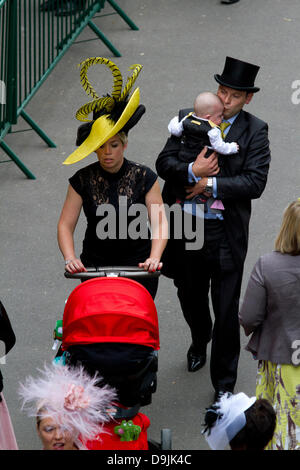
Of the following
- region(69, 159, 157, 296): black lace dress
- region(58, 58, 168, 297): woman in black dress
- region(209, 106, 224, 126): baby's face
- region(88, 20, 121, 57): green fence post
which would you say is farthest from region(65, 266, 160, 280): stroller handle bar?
region(88, 20, 121, 57): green fence post

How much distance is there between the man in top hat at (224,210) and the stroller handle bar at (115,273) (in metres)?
0.70

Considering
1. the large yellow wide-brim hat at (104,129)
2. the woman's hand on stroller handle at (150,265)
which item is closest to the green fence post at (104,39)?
the large yellow wide-brim hat at (104,129)

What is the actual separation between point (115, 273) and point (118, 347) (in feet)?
2.05

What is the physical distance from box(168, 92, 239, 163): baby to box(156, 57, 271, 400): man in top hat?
7cm

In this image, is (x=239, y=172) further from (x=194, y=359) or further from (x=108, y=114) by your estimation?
(x=194, y=359)

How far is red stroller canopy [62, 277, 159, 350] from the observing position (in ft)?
16.5

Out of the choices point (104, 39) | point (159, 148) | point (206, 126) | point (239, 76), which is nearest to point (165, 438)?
point (206, 126)

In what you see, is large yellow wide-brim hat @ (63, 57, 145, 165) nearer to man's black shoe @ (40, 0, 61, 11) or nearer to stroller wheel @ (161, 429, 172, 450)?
stroller wheel @ (161, 429, 172, 450)

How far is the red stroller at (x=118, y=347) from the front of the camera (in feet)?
16.4

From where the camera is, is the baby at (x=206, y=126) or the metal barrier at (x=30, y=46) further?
the metal barrier at (x=30, y=46)

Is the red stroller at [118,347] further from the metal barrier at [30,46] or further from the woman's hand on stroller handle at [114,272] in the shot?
the metal barrier at [30,46]

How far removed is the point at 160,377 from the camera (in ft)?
22.0

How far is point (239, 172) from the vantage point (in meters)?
6.07
